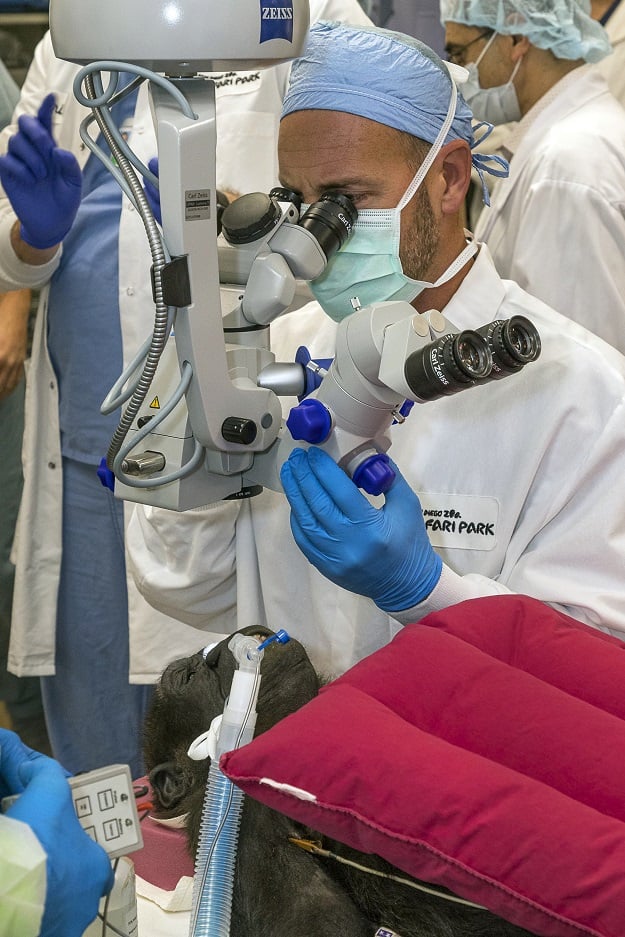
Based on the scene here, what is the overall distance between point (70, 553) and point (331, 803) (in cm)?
164

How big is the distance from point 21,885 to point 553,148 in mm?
2144

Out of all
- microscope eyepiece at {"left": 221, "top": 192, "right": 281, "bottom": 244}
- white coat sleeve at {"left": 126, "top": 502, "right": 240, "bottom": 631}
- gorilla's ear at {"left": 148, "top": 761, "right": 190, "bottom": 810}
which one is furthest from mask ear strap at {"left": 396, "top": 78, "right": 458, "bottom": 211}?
gorilla's ear at {"left": 148, "top": 761, "right": 190, "bottom": 810}

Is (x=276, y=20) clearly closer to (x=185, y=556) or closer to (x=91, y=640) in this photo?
(x=185, y=556)

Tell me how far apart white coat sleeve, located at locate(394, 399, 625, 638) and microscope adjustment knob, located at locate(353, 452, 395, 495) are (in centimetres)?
18

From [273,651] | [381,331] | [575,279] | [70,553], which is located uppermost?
[381,331]

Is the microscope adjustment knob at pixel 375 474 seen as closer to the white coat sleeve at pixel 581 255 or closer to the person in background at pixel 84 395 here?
the person in background at pixel 84 395

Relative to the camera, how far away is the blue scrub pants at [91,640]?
2326 millimetres

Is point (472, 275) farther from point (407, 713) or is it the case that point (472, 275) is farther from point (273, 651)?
point (407, 713)

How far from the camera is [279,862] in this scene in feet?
3.12

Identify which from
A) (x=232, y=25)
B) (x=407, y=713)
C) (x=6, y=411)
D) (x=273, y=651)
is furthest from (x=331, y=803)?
(x=6, y=411)

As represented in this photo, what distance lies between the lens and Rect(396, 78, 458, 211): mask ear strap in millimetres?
1481

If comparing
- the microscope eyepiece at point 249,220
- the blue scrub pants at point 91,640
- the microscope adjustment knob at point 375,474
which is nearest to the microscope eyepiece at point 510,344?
the microscope adjustment knob at point 375,474

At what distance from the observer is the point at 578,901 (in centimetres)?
75

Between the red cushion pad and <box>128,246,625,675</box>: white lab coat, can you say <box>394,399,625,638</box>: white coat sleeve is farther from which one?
the red cushion pad
